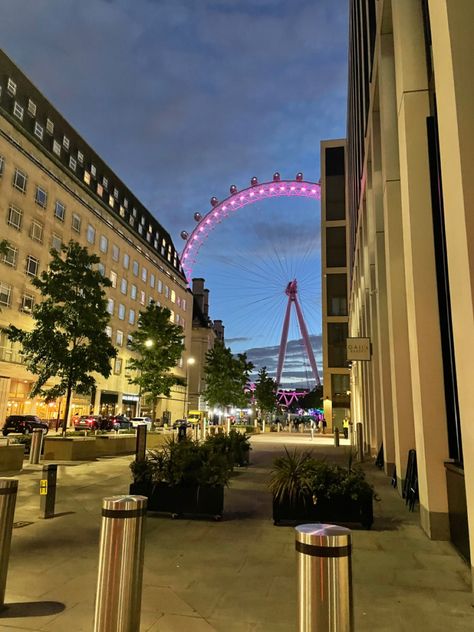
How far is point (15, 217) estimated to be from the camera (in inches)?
1860

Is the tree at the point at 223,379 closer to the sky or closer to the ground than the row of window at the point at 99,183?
closer to the ground

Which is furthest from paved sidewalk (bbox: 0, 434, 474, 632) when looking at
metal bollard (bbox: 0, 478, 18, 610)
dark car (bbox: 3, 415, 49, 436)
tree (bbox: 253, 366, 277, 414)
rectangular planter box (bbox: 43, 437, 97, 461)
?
tree (bbox: 253, 366, 277, 414)

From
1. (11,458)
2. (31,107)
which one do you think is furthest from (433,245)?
(31,107)

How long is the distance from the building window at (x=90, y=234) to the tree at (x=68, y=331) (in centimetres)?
4054

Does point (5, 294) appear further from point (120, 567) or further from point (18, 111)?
point (120, 567)

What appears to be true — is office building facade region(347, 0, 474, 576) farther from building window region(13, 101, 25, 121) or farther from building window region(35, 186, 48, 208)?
building window region(13, 101, 25, 121)

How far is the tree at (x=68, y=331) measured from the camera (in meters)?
21.0

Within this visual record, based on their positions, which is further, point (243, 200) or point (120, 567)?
point (243, 200)

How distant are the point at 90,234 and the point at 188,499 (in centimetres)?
5727

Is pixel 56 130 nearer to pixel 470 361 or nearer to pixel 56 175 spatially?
pixel 56 175

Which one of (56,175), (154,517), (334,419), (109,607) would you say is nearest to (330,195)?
(334,419)

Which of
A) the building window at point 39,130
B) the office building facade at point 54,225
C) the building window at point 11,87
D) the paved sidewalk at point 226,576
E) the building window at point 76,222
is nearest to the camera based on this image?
the paved sidewalk at point 226,576

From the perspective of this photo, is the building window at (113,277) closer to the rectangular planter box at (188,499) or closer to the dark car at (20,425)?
the dark car at (20,425)

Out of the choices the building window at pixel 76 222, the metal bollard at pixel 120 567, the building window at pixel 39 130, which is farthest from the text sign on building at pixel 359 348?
the building window at pixel 39 130
